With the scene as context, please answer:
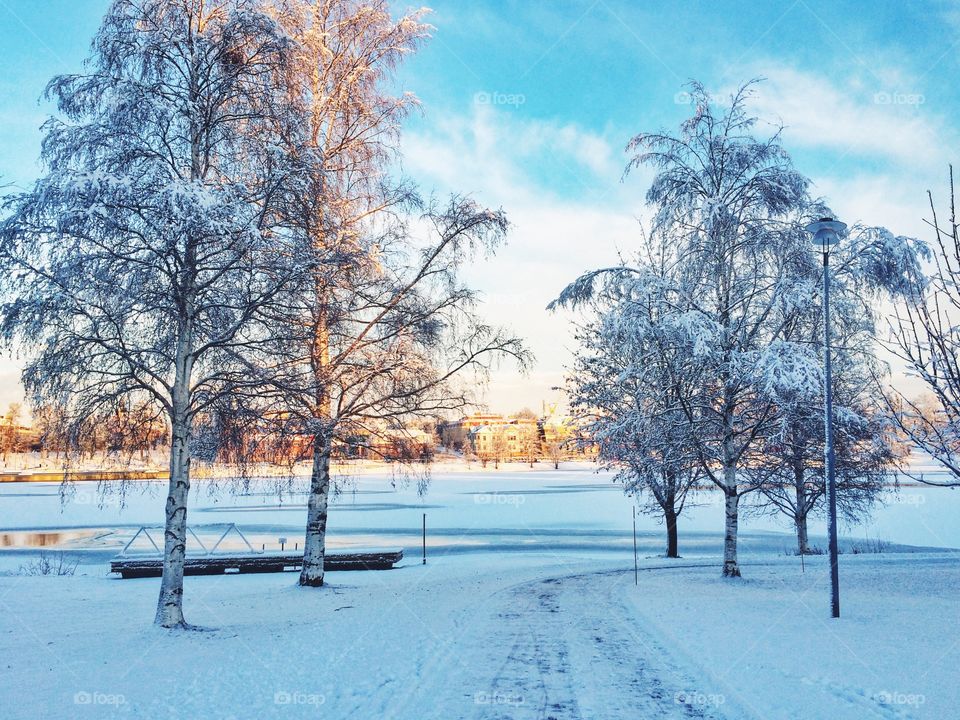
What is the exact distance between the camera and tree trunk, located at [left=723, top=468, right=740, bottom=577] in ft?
55.2

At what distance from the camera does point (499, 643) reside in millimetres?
9984

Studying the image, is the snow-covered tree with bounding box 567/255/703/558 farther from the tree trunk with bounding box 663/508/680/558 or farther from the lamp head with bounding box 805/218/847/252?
the tree trunk with bounding box 663/508/680/558

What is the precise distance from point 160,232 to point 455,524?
93.8 ft

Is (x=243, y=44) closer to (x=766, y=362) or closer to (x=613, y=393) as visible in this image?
(x=766, y=362)

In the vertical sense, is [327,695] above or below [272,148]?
below

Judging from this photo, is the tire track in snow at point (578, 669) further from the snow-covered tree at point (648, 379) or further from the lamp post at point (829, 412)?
the snow-covered tree at point (648, 379)

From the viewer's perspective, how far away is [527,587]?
52.3ft

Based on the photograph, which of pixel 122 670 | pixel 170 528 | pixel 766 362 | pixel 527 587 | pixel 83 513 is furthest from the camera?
pixel 83 513

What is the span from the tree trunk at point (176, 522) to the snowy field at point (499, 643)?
505 mm

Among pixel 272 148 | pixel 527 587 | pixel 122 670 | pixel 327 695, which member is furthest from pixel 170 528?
pixel 527 587

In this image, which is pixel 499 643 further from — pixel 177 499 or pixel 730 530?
pixel 730 530

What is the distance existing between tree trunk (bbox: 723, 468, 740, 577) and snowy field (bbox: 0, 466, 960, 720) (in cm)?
49

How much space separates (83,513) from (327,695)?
131 ft

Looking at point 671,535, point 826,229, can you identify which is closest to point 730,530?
point 671,535
